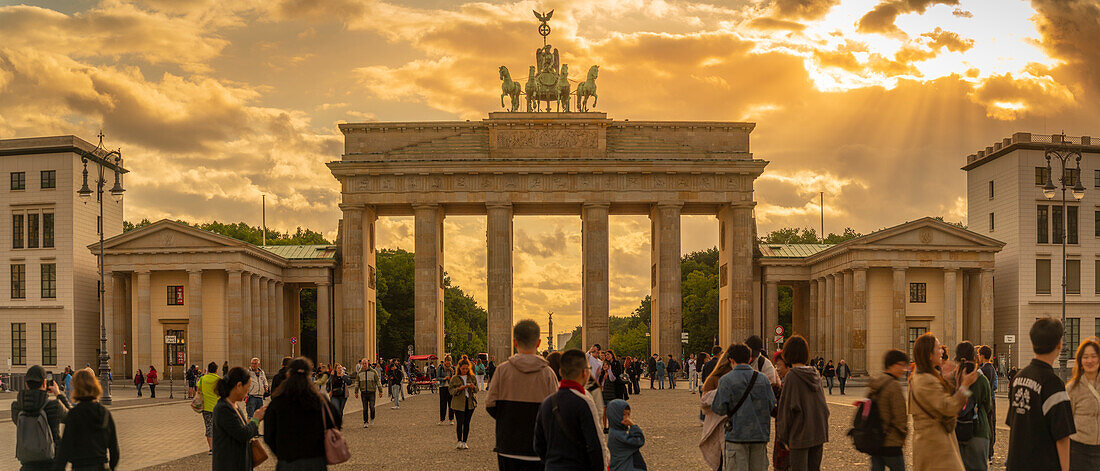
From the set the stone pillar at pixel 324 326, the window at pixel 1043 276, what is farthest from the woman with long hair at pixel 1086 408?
the stone pillar at pixel 324 326

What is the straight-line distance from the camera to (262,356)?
235 feet

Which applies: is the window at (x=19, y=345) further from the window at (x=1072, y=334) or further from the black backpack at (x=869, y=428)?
the black backpack at (x=869, y=428)

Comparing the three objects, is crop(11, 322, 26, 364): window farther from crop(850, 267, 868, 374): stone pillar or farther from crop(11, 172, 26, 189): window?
crop(850, 267, 868, 374): stone pillar

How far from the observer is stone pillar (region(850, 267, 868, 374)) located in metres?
66.5

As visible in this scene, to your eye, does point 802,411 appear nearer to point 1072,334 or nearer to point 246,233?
point 1072,334

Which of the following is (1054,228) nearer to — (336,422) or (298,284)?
(298,284)

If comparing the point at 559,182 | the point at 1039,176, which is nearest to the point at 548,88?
the point at 559,182

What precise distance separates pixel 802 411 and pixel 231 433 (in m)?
6.20

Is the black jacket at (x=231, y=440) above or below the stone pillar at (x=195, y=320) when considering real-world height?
above

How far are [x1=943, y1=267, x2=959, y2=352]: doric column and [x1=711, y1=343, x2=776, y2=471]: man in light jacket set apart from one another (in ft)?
195

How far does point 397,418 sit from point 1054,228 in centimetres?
5329

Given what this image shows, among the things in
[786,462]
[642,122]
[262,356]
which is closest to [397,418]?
[786,462]

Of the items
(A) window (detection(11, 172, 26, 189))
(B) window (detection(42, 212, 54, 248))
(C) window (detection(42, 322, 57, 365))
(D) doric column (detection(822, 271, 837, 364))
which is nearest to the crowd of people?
(D) doric column (detection(822, 271, 837, 364))

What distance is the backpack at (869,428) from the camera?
11.5 m
